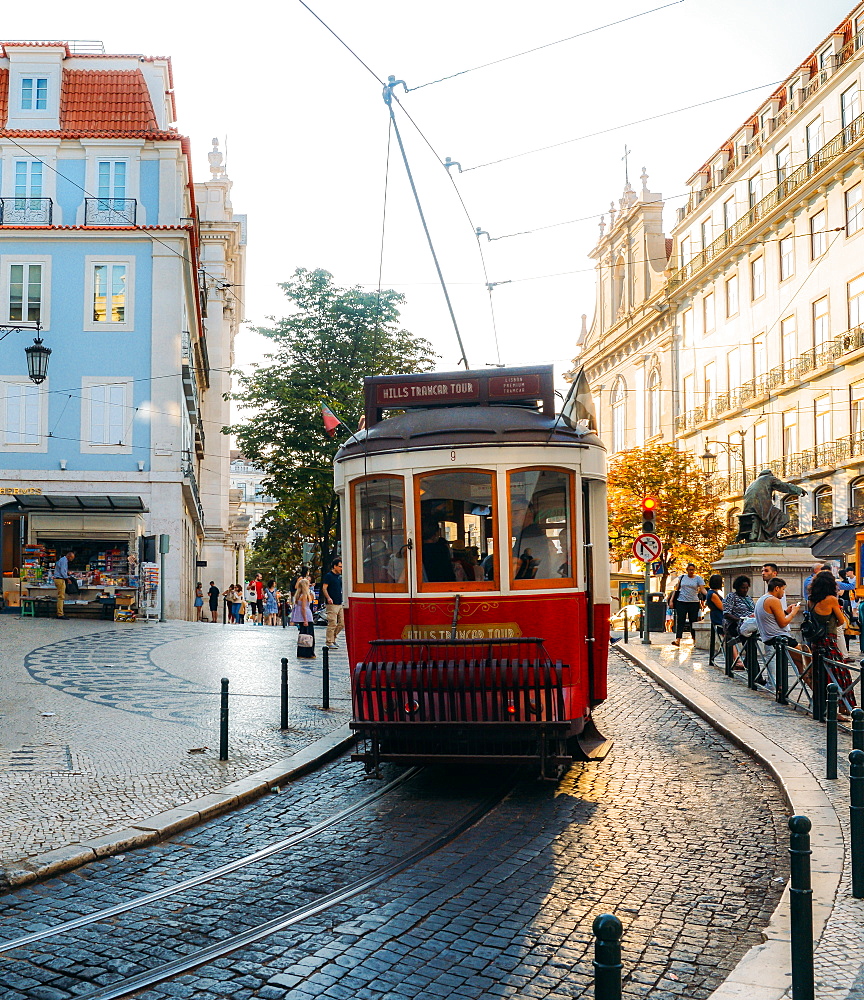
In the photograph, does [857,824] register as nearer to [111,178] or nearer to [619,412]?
[111,178]

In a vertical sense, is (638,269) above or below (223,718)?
above

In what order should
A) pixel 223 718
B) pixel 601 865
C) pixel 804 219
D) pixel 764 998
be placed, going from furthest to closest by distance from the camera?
pixel 804 219 < pixel 223 718 < pixel 601 865 < pixel 764 998

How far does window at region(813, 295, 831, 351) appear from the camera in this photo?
4219cm

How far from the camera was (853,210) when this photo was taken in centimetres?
4028

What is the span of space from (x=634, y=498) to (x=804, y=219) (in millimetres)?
13091

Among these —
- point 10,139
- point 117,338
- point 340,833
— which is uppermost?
point 10,139

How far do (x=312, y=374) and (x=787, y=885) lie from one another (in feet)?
102

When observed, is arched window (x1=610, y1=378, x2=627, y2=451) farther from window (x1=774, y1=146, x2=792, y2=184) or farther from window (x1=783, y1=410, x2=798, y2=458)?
window (x1=783, y1=410, x2=798, y2=458)

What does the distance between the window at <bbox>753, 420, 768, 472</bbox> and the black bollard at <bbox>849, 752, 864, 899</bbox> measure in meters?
43.2

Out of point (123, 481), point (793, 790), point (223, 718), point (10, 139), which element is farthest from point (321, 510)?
point (793, 790)

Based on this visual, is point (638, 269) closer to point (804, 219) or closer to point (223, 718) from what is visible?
point (804, 219)

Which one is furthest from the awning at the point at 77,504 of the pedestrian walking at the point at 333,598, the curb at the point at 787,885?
the curb at the point at 787,885

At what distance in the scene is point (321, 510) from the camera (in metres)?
36.0

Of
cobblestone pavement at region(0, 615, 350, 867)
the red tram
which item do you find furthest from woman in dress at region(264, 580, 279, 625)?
the red tram
